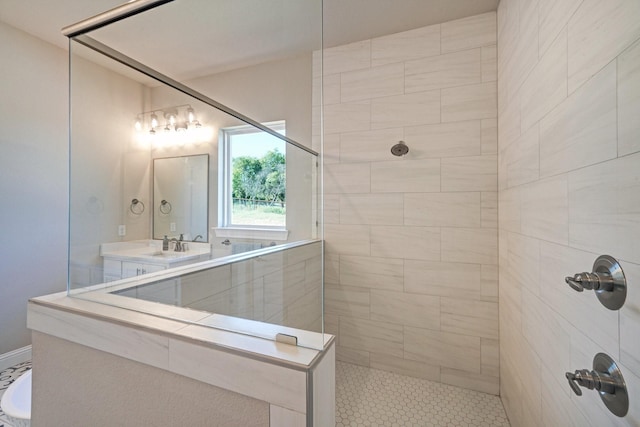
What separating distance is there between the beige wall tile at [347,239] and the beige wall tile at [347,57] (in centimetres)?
129

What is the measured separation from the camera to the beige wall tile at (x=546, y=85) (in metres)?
0.99

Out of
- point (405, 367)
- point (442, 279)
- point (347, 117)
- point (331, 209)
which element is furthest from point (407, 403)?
point (347, 117)

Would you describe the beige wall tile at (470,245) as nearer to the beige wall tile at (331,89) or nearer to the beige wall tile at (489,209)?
the beige wall tile at (489,209)

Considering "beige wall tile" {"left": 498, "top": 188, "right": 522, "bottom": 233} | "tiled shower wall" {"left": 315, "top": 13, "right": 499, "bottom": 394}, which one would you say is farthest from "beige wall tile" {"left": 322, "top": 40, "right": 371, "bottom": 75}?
"beige wall tile" {"left": 498, "top": 188, "right": 522, "bottom": 233}

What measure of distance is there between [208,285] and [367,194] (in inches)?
53.5

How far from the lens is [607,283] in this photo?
2.26 ft

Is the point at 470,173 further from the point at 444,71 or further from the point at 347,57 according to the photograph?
the point at 347,57

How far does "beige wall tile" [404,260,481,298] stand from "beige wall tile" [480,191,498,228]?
0.30 meters

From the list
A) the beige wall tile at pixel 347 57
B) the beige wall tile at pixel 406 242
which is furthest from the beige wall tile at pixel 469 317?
the beige wall tile at pixel 347 57

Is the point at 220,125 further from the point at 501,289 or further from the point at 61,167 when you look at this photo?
the point at 501,289

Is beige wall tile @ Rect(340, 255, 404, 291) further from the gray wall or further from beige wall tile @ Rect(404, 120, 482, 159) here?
the gray wall

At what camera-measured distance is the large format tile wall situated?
2.19 ft

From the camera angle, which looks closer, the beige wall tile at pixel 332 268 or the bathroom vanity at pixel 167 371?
the bathroom vanity at pixel 167 371

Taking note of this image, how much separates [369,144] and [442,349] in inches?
64.2
